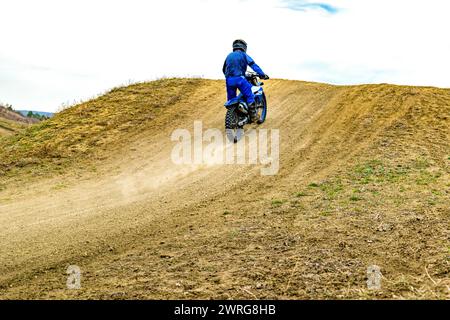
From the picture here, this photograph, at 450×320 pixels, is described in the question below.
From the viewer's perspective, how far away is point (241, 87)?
14.5 m

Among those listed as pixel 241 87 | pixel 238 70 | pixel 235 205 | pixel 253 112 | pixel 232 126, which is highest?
pixel 238 70

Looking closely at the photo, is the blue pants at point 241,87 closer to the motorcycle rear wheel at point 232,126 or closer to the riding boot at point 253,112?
the riding boot at point 253,112

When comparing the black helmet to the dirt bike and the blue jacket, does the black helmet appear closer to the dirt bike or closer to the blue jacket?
the blue jacket

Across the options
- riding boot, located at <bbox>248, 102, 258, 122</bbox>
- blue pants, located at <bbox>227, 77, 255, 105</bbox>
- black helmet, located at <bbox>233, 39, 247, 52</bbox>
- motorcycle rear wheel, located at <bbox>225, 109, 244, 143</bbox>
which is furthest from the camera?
riding boot, located at <bbox>248, 102, 258, 122</bbox>

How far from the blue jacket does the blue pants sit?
16cm

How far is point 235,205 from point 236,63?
6649 mm

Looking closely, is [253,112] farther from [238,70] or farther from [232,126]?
[238,70]

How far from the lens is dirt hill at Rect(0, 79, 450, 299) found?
576 cm

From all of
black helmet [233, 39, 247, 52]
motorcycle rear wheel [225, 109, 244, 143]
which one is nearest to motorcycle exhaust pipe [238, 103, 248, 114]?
motorcycle rear wheel [225, 109, 244, 143]


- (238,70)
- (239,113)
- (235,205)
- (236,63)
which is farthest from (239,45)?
(235,205)

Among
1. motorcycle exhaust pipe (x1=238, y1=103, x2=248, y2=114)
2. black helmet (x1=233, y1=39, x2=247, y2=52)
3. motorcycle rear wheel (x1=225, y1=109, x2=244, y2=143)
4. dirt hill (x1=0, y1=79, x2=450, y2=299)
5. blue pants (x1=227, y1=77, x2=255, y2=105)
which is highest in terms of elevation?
black helmet (x1=233, y1=39, x2=247, y2=52)

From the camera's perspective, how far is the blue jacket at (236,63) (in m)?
14.5
